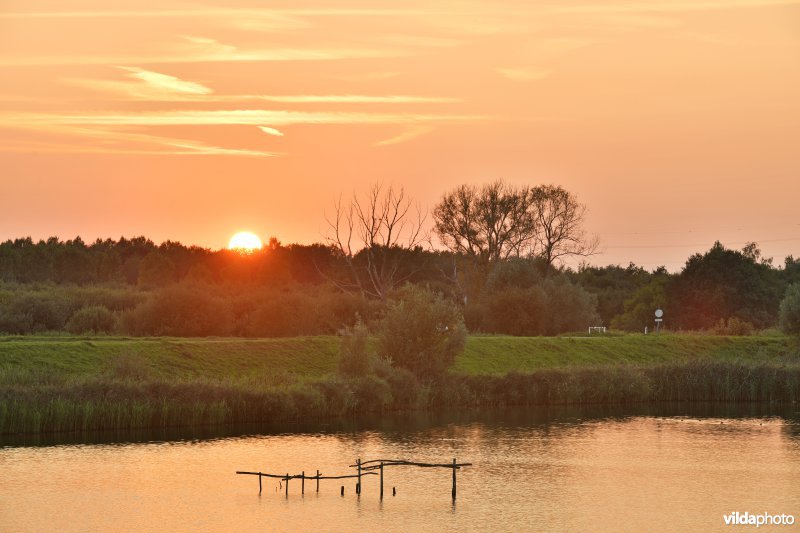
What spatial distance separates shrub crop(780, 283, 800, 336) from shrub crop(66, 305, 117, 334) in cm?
5533

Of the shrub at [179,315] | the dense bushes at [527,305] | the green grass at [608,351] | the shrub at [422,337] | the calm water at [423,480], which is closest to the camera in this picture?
the calm water at [423,480]

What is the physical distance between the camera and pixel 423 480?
41.7m

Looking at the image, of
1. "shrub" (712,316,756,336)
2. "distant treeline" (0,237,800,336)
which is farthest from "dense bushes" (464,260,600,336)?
"shrub" (712,316,756,336)

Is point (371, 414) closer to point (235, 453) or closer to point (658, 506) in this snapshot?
point (235, 453)

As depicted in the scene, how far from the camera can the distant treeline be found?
81375 mm

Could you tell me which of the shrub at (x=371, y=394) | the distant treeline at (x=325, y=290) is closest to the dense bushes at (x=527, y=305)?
the distant treeline at (x=325, y=290)

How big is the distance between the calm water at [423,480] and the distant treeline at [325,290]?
28740 mm

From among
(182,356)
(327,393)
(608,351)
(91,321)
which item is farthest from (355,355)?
(608,351)

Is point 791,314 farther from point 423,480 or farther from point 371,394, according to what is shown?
point 423,480

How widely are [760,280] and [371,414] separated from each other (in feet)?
238

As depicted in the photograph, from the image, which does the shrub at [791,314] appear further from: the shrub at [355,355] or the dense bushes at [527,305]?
the shrub at [355,355]

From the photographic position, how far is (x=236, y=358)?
6725 centimetres

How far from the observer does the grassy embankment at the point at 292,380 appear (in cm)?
5288

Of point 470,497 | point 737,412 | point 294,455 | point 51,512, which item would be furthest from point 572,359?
point 51,512
